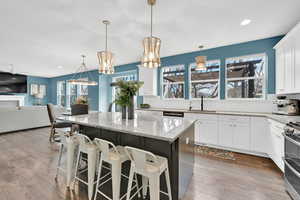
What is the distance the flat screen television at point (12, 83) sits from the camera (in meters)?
7.25

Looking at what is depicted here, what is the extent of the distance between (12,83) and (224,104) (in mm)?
10767

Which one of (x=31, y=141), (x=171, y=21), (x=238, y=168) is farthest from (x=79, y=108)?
(x=238, y=168)

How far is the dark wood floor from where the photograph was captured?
1.79 m

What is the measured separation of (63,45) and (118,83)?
2.86 meters

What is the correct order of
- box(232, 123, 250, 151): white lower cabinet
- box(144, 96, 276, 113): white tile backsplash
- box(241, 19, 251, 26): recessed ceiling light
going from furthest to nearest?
box(144, 96, 276, 113): white tile backsplash, box(232, 123, 250, 151): white lower cabinet, box(241, 19, 251, 26): recessed ceiling light

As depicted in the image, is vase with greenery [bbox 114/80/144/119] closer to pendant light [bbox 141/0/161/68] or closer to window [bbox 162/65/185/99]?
pendant light [bbox 141/0/161/68]

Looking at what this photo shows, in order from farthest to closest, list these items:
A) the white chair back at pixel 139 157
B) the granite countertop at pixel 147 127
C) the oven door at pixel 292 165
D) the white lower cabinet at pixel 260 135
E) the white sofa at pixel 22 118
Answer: the white sofa at pixel 22 118 → the white lower cabinet at pixel 260 135 → the oven door at pixel 292 165 → the granite countertop at pixel 147 127 → the white chair back at pixel 139 157

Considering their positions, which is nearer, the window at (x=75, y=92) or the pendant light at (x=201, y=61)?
the pendant light at (x=201, y=61)

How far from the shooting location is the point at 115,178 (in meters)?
1.42

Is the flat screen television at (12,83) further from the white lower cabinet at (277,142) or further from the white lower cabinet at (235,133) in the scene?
the white lower cabinet at (277,142)

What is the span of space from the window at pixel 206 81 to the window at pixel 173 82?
35cm

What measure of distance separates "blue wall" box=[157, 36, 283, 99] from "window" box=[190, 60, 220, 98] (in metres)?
→ 0.14

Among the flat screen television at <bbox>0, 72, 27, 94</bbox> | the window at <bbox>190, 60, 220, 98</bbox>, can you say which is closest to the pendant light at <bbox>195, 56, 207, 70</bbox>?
the window at <bbox>190, 60, 220, 98</bbox>

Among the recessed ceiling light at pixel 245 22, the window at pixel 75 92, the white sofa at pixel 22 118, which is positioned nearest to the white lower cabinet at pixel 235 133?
the recessed ceiling light at pixel 245 22
